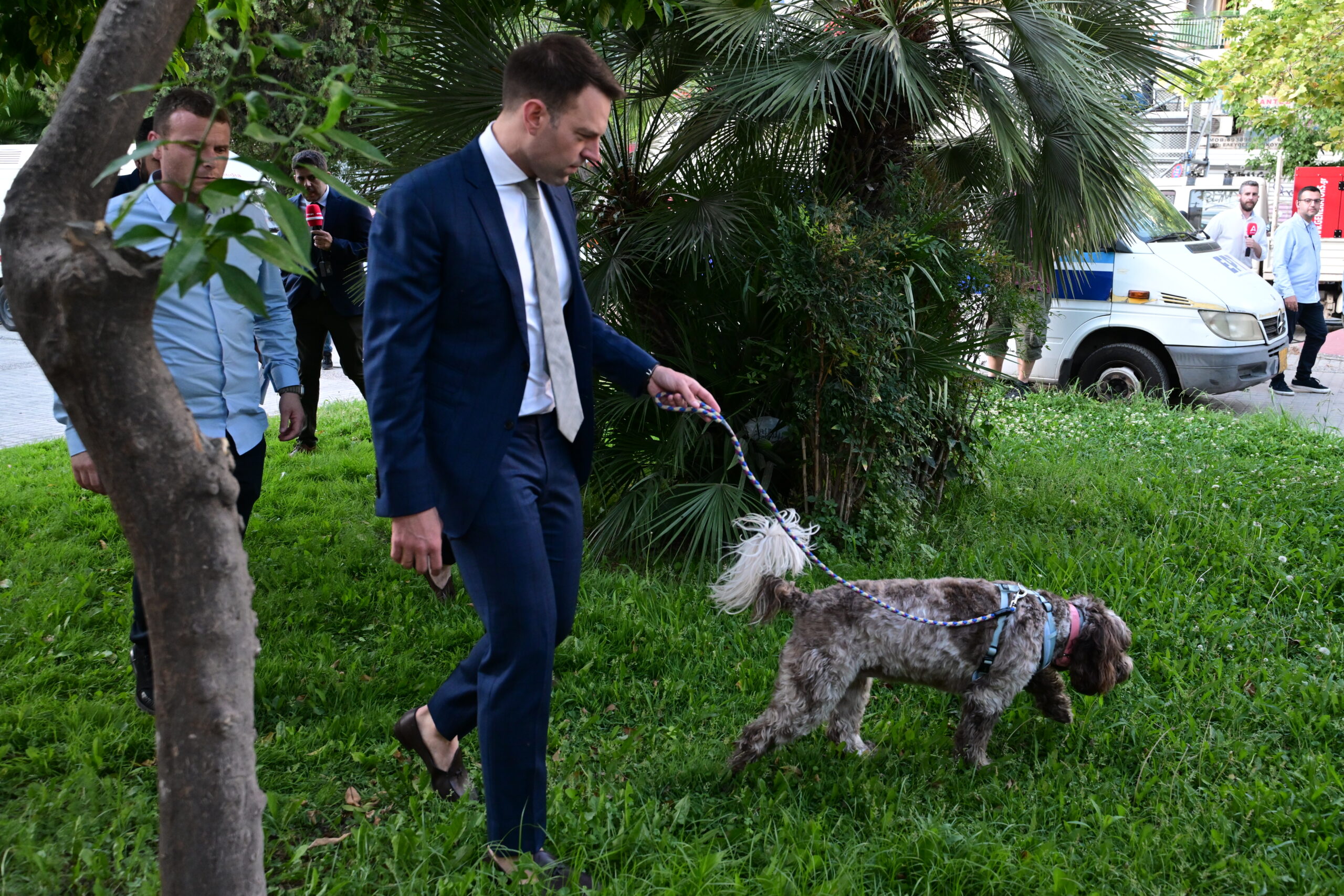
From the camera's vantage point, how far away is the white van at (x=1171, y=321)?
32.6 feet

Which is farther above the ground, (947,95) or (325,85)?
(947,95)

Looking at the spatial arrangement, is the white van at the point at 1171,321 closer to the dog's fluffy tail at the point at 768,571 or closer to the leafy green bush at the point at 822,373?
the leafy green bush at the point at 822,373

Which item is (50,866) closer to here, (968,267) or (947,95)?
(968,267)

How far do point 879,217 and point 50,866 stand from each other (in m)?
4.58

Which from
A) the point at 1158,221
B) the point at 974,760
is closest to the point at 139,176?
the point at 974,760

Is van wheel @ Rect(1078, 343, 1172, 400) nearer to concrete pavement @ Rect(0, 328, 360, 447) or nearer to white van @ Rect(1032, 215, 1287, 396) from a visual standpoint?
white van @ Rect(1032, 215, 1287, 396)

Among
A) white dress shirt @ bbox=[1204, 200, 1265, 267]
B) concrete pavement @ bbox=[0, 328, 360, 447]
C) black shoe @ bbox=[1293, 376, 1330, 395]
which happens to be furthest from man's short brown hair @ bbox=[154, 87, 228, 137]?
white dress shirt @ bbox=[1204, 200, 1265, 267]

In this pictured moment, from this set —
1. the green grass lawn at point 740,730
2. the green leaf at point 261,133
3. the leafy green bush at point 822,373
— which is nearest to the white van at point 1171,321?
the green grass lawn at point 740,730

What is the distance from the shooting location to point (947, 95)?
5680 millimetres

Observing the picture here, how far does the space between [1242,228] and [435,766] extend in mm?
14009

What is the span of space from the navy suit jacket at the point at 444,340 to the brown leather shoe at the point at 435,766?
919 mm

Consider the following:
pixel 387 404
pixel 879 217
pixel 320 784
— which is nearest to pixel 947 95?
pixel 879 217

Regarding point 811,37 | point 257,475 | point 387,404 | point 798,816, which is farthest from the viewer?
point 811,37

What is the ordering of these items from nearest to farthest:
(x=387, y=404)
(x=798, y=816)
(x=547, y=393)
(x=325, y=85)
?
(x=325, y=85) < (x=387, y=404) < (x=547, y=393) < (x=798, y=816)
